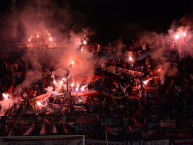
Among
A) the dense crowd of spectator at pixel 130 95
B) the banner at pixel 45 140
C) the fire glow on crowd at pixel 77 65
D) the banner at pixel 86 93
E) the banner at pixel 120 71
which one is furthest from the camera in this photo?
the banner at pixel 120 71

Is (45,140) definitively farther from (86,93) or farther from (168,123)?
(86,93)

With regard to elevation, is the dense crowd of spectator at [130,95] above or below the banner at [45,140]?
above

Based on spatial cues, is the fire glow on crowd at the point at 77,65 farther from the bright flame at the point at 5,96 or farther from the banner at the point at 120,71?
the banner at the point at 120,71

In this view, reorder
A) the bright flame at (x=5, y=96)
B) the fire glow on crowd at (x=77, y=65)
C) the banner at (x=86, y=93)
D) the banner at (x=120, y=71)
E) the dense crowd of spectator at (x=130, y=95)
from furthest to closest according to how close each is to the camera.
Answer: the banner at (x=120, y=71) → the fire glow on crowd at (x=77, y=65) → the bright flame at (x=5, y=96) → the banner at (x=86, y=93) → the dense crowd of spectator at (x=130, y=95)

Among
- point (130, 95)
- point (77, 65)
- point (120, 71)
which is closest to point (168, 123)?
point (130, 95)

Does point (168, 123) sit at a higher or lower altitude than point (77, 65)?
lower

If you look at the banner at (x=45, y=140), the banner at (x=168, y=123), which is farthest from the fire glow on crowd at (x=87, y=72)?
the banner at (x=45, y=140)

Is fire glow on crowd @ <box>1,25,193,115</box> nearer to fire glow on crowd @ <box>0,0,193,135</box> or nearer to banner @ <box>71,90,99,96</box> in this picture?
fire glow on crowd @ <box>0,0,193,135</box>

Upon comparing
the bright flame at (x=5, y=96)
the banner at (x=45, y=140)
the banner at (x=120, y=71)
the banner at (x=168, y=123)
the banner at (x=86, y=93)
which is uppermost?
the banner at (x=120, y=71)

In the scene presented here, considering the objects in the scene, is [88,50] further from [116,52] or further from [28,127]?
[28,127]

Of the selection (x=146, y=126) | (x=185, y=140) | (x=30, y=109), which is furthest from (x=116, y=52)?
(x=185, y=140)

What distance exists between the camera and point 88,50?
67.8 feet

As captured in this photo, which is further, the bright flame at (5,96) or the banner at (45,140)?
the bright flame at (5,96)

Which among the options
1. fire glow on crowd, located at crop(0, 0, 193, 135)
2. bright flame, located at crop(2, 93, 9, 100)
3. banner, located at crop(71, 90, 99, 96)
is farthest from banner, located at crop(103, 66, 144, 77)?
bright flame, located at crop(2, 93, 9, 100)
